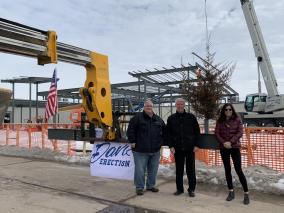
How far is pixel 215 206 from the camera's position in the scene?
596 cm

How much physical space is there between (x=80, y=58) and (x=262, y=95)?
24.4 metres

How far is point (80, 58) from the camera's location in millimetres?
6734

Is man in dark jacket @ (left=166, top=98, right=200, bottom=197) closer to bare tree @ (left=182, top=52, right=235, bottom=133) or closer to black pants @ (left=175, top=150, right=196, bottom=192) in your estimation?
black pants @ (left=175, top=150, right=196, bottom=192)

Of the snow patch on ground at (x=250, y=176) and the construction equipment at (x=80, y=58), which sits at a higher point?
the construction equipment at (x=80, y=58)

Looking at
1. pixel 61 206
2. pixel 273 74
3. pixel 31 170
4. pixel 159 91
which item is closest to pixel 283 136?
pixel 61 206

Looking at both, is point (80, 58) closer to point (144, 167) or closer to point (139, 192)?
point (144, 167)

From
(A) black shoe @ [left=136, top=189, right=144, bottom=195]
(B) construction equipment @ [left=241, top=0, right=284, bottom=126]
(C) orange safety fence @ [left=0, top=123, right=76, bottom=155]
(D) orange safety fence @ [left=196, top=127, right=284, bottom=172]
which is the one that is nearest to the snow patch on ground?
(D) orange safety fence @ [left=196, top=127, right=284, bottom=172]

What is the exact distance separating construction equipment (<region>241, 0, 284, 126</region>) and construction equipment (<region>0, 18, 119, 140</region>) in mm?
16642

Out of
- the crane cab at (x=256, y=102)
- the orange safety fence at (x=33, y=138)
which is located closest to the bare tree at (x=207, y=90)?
the orange safety fence at (x=33, y=138)

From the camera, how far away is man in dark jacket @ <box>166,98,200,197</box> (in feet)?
21.6

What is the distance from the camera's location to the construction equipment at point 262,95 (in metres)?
22.5

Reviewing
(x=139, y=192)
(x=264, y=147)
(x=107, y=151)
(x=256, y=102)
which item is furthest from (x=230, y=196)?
(x=256, y=102)

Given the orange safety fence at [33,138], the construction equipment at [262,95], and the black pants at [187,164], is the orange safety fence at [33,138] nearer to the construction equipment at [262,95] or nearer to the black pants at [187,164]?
the black pants at [187,164]

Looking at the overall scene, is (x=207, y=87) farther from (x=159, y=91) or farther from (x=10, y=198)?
(x=159, y=91)
